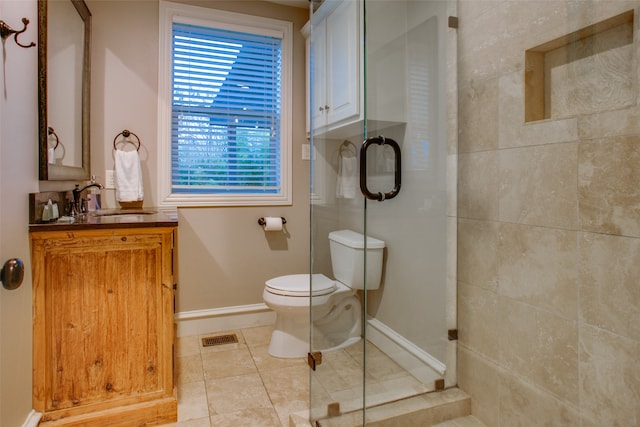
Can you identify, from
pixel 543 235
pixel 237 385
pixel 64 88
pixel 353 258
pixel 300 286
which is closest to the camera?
pixel 543 235

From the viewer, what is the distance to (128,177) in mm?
2508

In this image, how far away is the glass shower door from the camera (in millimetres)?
1569

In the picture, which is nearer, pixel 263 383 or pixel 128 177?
pixel 263 383

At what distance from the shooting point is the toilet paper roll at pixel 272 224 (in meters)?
2.88

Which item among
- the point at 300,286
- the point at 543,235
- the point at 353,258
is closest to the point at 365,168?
the point at 353,258

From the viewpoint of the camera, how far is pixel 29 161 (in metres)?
1.51

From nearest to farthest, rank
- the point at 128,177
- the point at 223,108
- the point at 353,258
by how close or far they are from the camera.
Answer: the point at 353,258, the point at 128,177, the point at 223,108

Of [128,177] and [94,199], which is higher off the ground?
[128,177]

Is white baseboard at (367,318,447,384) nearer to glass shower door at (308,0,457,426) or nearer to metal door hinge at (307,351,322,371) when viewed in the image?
glass shower door at (308,0,457,426)

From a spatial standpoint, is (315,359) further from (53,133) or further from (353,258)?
(53,133)

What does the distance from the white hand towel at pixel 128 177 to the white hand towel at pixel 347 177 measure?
154 cm

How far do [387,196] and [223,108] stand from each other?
1.75 metres

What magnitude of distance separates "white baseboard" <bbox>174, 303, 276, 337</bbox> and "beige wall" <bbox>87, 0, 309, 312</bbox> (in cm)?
4

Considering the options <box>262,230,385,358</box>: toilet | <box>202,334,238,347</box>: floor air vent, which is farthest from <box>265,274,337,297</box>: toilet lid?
<box>202,334,238,347</box>: floor air vent
